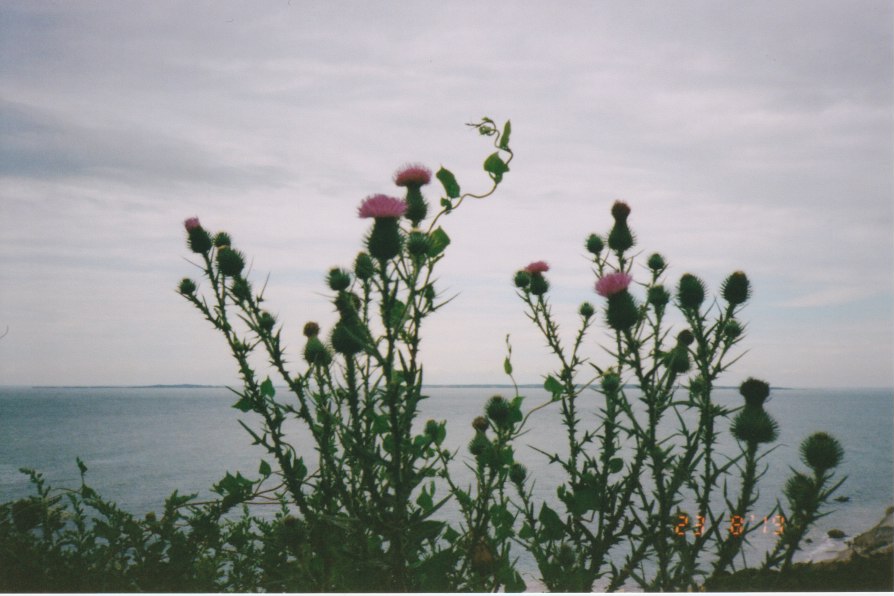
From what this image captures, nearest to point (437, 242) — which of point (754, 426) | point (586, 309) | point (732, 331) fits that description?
point (754, 426)

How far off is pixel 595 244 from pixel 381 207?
5.66 ft

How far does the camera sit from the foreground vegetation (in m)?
1.77

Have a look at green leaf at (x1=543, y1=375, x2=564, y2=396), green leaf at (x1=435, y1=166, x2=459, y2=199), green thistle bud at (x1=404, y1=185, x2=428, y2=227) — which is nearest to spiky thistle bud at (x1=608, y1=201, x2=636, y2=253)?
green leaf at (x1=543, y1=375, x2=564, y2=396)

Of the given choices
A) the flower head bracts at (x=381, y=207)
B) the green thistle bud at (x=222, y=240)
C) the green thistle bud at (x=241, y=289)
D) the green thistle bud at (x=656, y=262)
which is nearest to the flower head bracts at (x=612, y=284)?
the green thistle bud at (x=656, y=262)

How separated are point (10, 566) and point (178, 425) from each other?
345 feet

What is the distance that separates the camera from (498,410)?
252cm

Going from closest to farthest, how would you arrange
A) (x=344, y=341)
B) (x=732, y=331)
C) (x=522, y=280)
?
(x=344, y=341) → (x=732, y=331) → (x=522, y=280)

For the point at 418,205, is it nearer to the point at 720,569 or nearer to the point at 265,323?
the point at 265,323

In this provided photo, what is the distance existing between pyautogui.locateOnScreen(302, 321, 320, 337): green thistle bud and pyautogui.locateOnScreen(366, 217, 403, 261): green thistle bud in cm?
93

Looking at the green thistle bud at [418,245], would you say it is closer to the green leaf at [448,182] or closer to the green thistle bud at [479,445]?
the green leaf at [448,182]

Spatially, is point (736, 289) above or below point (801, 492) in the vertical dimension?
above

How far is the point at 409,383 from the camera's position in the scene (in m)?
1.70

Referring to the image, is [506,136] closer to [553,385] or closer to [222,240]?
[553,385]

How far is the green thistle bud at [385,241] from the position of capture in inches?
73.7
